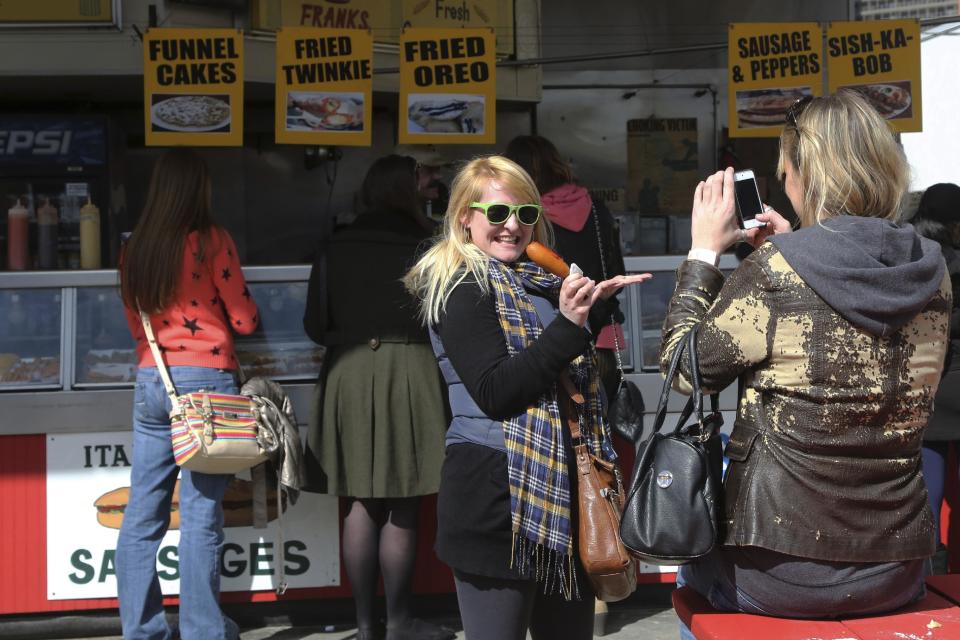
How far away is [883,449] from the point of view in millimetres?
2107

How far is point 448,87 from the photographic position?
5742 mm

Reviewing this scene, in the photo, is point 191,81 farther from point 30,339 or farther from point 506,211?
point 506,211

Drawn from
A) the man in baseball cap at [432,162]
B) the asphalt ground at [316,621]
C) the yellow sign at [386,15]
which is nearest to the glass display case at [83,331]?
the asphalt ground at [316,621]

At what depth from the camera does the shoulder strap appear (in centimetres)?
386

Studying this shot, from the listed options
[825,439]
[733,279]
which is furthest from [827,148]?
[825,439]

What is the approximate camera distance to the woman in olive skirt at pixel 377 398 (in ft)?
13.5

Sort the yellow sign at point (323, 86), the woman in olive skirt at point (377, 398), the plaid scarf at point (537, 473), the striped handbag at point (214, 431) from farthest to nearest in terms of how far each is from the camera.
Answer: the yellow sign at point (323, 86) < the woman in olive skirt at point (377, 398) < the striped handbag at point (214, 431) < the plaid scarf at point (537, 473)

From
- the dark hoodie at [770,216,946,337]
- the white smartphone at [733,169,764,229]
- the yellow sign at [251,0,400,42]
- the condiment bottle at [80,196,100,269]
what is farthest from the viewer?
the yellow sign at [251,0,400,42]

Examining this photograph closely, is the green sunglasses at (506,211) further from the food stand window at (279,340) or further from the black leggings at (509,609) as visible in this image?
the food stand window at (279,340)

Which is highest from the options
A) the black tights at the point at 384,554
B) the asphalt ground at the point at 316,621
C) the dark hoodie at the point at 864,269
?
the dark hoodie at the point at 864,269

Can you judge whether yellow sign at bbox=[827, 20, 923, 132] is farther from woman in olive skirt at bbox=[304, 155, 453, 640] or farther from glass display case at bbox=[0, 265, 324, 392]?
glass display case at bbox=[0, 265, 324, 392]

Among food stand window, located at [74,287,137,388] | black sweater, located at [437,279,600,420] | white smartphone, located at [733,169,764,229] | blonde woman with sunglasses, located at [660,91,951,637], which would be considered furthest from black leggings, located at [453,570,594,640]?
food stand window, located at [74,287,137,388]

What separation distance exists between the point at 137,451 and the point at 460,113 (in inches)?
103

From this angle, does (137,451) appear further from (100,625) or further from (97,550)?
(100,625)
